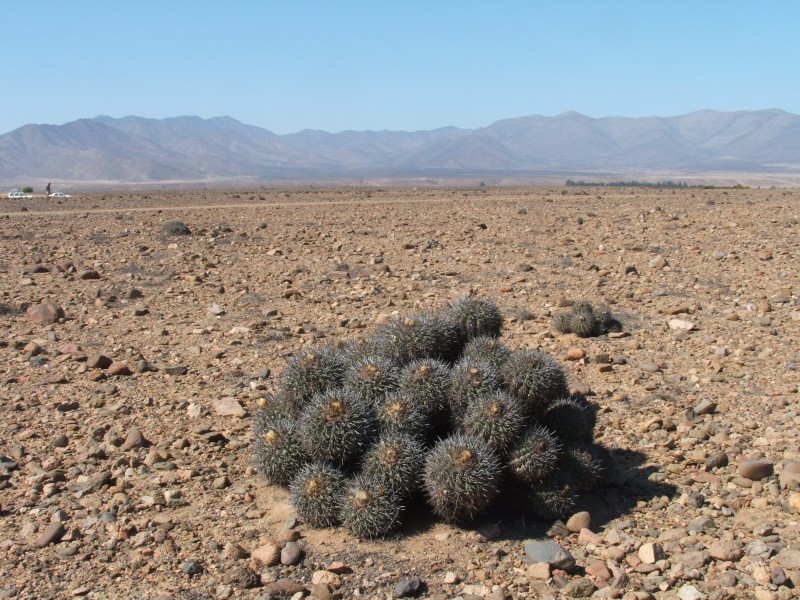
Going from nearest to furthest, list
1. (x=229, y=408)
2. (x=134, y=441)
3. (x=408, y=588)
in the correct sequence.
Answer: (x=408, y=588), (x=134, y=441), (x=229, y=408)

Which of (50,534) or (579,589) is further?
(50,534)

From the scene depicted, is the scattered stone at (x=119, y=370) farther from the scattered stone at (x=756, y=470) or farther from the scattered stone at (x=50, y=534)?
the scattered stone at (x=756, y=470)

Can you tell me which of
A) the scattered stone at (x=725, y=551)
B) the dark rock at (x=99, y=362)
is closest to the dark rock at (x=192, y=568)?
the scattered stone at (x=725, y=551)

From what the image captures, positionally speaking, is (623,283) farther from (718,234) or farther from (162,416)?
(162,416)

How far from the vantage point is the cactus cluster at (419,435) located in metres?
4.67

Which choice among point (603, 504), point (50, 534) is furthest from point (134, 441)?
point (603, 504)

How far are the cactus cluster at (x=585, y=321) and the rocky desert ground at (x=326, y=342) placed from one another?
22cm

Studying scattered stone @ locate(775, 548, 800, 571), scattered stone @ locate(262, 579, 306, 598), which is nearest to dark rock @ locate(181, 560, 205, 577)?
scattered stone @ locate(262, 579, 306, 598)

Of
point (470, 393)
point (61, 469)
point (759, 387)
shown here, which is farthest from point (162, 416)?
point (759, 387)

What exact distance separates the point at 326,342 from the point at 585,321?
256cm

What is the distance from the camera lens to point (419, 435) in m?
4.98

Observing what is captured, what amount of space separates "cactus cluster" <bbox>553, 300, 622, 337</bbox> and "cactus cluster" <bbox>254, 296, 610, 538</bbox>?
265cm

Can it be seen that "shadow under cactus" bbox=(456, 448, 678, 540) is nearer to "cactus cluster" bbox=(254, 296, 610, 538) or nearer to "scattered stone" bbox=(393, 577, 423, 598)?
"cactus cluster" bbox=(254, 296, 610, 538)

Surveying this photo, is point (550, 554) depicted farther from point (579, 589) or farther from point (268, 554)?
point (268, 554)
